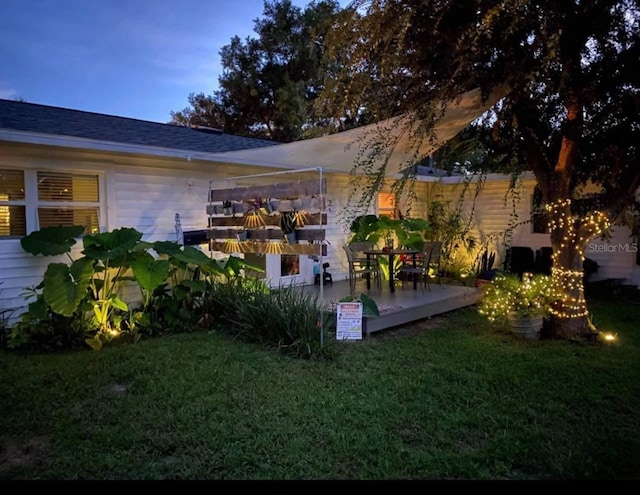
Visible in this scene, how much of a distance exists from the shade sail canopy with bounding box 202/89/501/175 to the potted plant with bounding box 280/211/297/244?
101 cm

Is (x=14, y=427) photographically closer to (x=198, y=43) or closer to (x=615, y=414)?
(x=615, y=414)

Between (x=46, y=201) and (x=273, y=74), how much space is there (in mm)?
15785

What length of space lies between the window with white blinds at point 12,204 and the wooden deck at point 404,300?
144 inches

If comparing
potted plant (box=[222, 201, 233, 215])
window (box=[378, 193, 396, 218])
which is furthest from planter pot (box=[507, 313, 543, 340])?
window (box=[378, 193, 396, 218])

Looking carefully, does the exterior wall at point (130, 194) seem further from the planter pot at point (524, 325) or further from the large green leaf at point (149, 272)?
the planter pot at point (524, 325)

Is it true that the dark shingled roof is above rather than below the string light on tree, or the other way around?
above

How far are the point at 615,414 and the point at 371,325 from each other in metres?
2.88

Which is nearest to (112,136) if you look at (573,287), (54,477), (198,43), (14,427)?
(14,427)

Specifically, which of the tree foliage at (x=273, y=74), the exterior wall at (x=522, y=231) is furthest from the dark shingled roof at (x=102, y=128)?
the tree foliage at (x=273, y=74)

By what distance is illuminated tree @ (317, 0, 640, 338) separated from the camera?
4227mm

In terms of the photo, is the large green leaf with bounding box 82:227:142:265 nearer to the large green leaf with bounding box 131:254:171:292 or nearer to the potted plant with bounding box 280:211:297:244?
the large green leaf with bounding box 131:254:171:292

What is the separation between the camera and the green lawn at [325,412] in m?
2.73

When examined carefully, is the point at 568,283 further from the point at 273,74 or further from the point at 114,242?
the point at 273,74

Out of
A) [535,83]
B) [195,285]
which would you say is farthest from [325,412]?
[535,83]
